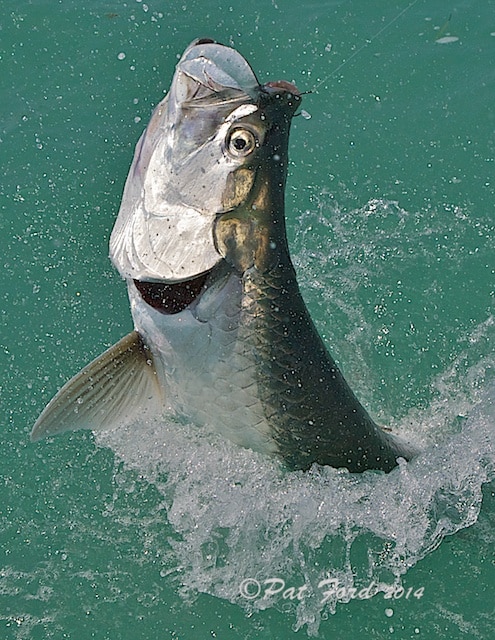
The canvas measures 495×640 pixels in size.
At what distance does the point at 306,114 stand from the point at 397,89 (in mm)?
689

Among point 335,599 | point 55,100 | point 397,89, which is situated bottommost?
point 335,599

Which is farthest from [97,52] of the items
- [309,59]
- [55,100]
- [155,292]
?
[155,292]

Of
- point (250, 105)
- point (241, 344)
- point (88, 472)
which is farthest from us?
point (88, 472)

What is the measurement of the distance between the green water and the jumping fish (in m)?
0.26

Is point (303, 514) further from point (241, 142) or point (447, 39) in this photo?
point (447, 39)

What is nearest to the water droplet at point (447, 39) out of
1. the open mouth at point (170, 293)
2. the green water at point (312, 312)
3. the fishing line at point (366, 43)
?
the green water at point (312, 312)

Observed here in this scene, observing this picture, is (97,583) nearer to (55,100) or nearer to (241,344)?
(241,344)

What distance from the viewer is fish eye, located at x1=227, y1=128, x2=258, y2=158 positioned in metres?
2.55

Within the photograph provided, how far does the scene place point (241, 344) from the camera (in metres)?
2.76

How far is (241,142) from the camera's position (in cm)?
256

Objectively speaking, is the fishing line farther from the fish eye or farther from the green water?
the fish eye

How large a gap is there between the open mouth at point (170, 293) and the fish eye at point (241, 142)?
16.3 inches

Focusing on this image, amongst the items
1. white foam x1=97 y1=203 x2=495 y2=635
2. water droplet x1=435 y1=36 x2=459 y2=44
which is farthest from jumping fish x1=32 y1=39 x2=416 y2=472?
water droplet x1=435 y1=36 x2=459 y2=44

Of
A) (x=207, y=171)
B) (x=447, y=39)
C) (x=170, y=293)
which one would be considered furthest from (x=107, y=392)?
(x=447, y=39)
